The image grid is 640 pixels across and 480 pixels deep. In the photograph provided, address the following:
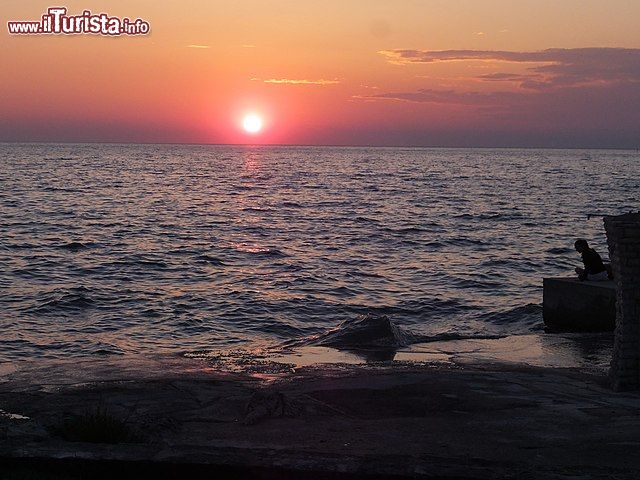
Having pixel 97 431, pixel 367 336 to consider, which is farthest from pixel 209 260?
pixel 97 431

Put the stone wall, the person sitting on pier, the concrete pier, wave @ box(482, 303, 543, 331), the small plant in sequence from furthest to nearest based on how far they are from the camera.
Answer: wave @ box(482, 303, 543, 331) → the person sitting on pier → the concrete pier → the stone wall → the small plant

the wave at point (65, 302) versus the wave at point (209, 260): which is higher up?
the wave at point (65, 302)

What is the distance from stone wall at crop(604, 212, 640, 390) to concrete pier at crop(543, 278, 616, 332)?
5.20 meters

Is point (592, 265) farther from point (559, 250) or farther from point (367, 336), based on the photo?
point (559, 250)

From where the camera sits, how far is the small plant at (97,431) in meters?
7.66

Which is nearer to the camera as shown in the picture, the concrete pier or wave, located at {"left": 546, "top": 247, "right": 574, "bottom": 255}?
the concrete pier

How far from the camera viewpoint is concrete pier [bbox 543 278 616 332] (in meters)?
15.8

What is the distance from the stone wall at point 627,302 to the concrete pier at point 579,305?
205 inches

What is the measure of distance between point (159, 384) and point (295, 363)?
313 centimetres

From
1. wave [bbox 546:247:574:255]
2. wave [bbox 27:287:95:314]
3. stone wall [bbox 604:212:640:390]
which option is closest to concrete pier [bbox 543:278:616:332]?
stone wall [bbox 604:212:640:390]

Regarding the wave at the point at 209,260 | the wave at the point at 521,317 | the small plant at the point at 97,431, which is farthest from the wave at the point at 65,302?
the small plant at the point at 97,431

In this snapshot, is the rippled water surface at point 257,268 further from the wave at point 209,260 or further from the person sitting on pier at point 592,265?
the person sitting on pier at point 592,265

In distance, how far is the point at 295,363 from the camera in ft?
43.7

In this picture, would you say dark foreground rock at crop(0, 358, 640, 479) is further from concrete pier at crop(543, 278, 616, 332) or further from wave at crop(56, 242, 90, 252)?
wave at crop(56, 242, 90, 252)
